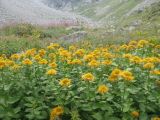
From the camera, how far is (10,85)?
7.06 meters

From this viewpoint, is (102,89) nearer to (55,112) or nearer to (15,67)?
(55,112)

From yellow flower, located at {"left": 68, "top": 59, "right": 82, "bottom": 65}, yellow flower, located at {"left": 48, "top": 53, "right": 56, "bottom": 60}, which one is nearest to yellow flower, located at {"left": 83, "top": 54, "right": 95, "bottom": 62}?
yellow flower, located at {"left": 68, "top": 59, "right": 82, "bottom": 65}

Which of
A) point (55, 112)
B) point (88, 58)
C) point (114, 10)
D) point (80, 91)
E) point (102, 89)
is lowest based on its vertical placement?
point (114, 10)

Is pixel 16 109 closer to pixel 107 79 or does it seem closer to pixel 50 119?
pixel 50 119

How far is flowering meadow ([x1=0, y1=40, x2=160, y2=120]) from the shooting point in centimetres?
674

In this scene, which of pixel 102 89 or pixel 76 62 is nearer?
pixel 102 89

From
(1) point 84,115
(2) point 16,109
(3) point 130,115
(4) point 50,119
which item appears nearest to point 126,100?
(3) point 130,115

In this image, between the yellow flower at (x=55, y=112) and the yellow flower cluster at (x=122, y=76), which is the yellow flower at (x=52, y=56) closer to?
the yellow flower cluster at (x=122, y=76)

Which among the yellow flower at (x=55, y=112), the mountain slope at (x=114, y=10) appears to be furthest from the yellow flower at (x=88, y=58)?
the mountain slope at (x=114, y=10)

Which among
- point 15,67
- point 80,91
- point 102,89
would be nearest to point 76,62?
point 80,91

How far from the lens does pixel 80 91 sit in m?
7.09

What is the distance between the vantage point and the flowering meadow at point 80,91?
6738mm

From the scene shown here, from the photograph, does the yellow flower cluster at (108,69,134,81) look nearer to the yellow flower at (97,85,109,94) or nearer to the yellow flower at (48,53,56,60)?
the yellow flower at (97,85,109,94)

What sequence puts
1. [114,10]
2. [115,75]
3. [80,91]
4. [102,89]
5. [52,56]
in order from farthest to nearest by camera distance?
[114,10]
[52,56]
[80,91]
[115,75]
[102,89]
